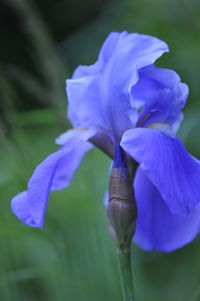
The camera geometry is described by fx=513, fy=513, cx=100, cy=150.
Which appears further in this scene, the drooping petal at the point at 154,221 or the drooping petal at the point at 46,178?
the drooping petal at the point at 154,221

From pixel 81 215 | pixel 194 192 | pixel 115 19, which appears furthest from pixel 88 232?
pixel 115 19

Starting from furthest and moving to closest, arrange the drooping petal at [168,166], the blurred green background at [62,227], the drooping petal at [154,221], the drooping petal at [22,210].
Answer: the blurred green background at [62,227] < the drooping petal at [154,221] < the drooping petal at [22,210] < the drooping petal at [168,166]

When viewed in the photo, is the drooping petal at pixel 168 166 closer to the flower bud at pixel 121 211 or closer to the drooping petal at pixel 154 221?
the flower bud at pixel 121 211

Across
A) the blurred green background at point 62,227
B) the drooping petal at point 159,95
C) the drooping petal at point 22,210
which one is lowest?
the blurred green background at point 62,227

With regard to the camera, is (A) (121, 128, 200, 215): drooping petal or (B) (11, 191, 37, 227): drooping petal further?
(B) (11, 191, 37, 227): drooping petal

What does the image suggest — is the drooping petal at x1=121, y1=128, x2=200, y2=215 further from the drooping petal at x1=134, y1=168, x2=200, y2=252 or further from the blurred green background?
the blurred green background

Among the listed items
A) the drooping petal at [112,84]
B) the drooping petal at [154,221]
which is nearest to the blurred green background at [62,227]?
the drooping petal at [154,221]

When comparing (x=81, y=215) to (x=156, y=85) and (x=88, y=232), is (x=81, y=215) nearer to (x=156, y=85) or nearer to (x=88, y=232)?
(x=88, y=232)

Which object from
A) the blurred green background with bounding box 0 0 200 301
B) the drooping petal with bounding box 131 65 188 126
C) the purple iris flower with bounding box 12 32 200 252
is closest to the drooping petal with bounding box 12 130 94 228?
the purple iris flower with bounding box 12 32 200 252
